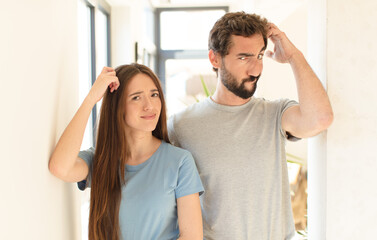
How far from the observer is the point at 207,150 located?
1584mm

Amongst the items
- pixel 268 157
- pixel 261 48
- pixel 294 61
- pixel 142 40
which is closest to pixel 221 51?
pixel 261 48

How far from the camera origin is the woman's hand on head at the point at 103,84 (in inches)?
52.8

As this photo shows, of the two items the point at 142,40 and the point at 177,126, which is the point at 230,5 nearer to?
the point at 142,40

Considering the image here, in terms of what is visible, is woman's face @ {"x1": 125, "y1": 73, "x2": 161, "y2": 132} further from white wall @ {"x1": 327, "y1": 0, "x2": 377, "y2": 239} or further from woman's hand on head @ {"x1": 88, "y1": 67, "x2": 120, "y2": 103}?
white wall @ {"x1": 327, "y1": 0, "x2": 377, "y2": 239}

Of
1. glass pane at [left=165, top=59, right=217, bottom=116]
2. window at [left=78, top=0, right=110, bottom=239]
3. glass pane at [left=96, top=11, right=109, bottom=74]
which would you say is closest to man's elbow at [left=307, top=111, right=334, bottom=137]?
window at [left=78, top=0, right=110, bottom=239]

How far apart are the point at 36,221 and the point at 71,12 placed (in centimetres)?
78

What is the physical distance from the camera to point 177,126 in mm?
1678

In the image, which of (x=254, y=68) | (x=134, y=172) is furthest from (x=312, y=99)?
(x=134, y=172)

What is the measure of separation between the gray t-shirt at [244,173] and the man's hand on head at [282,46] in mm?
196

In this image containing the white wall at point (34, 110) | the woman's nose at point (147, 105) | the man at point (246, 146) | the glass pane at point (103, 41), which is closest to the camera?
the white wall at point (34, 110)

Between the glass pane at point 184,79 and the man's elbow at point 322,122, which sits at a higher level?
the glass pane at point 184,79

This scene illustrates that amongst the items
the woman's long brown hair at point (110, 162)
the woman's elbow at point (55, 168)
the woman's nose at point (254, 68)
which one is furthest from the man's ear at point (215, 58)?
the woman's elbow at point (55, 168)

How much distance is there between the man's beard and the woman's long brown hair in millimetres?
287

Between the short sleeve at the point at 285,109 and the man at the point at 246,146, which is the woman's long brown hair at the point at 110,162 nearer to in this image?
the man at the point at 246,146
